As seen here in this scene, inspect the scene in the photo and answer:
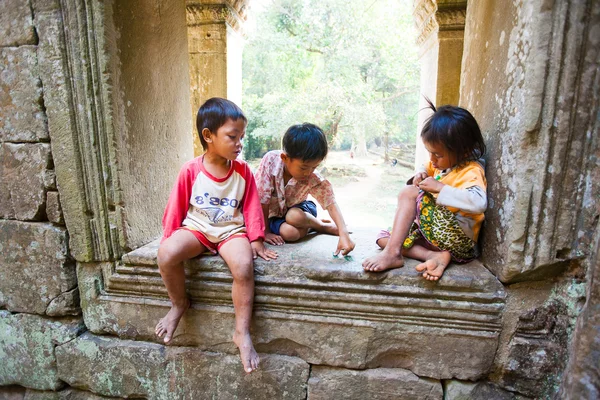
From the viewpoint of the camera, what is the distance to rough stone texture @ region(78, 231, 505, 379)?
1351 millimetres

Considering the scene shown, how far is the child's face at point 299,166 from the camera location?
164 cm

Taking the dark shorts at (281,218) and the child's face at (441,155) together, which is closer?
the child's face at (441,155)

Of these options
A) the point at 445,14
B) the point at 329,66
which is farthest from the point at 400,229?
the point at 329,66

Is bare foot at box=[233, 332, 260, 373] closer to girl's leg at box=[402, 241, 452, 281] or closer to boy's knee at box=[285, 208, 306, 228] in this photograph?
boy's knee at box=[285, 208, 306, 228]

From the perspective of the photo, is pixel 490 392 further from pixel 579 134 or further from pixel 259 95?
pixel 259 95

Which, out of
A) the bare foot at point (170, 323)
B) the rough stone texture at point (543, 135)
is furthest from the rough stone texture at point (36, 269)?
the rough stone texture at point (543, 135)

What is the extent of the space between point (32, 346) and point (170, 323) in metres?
0.88

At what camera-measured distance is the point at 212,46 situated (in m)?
3.25

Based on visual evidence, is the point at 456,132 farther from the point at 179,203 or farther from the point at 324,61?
the point at 324,61

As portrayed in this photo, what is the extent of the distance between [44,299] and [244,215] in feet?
3.61

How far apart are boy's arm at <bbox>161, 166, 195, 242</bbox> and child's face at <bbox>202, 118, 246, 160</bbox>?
0.19 meters

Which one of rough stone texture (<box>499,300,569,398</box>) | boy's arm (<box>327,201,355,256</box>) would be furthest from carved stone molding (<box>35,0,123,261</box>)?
rough stone texture (<box>499,300,569,398</box>)

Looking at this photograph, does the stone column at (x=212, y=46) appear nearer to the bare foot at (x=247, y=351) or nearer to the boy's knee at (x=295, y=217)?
the boy's knee at (x=295, y=217)

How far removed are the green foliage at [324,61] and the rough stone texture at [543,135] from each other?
679 centimetres
